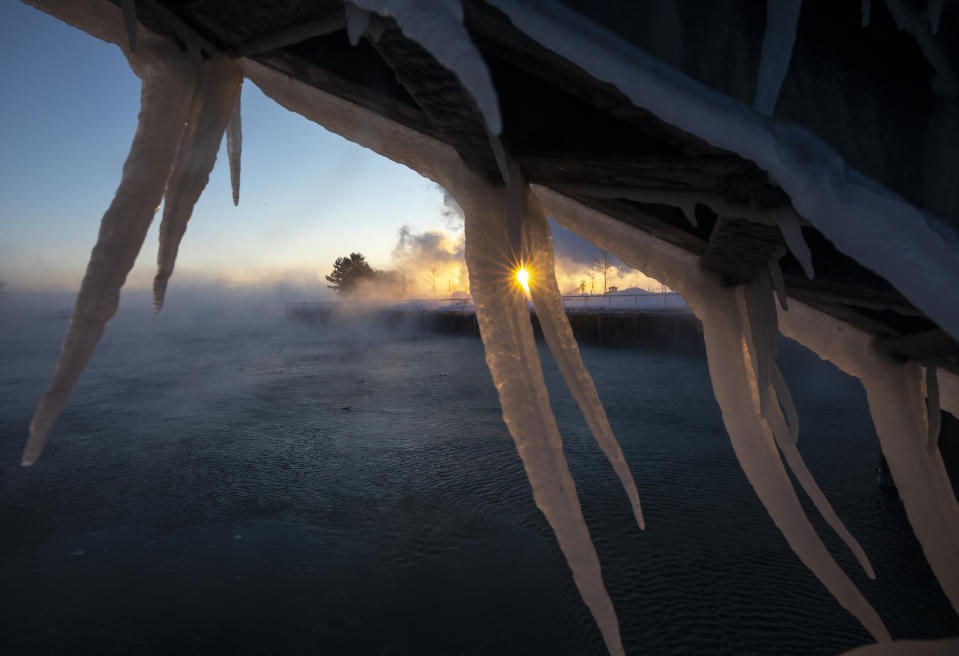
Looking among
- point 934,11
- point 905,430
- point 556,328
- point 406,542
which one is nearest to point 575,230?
point 556,328

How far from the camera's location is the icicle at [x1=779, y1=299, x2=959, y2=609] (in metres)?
3.47

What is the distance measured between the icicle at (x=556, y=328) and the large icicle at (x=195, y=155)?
67.2 inches

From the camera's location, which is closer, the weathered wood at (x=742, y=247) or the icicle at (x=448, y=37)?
the icicle at (x=448, y=37)

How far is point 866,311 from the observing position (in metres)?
3.72

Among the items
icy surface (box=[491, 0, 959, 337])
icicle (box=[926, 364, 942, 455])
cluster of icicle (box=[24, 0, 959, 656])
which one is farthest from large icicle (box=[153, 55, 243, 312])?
icicle (box=[926, 364, 942, 455])

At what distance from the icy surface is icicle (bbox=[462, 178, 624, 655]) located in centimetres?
107

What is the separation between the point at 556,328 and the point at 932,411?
3.42 m

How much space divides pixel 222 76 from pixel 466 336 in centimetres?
5901

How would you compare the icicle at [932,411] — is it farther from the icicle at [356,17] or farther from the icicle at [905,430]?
the icicle at [356,17]

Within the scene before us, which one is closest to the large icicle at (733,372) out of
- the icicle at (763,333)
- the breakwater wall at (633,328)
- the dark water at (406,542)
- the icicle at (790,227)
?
the icicle at (763,333)

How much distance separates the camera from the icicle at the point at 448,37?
107 cm

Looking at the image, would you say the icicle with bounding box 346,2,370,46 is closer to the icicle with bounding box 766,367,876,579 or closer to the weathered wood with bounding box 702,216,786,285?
the weathered wood with bounding box 702,216,786,285

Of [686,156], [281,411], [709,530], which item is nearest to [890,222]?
[686,156]

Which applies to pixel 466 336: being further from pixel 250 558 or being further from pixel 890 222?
pixel 890 222
